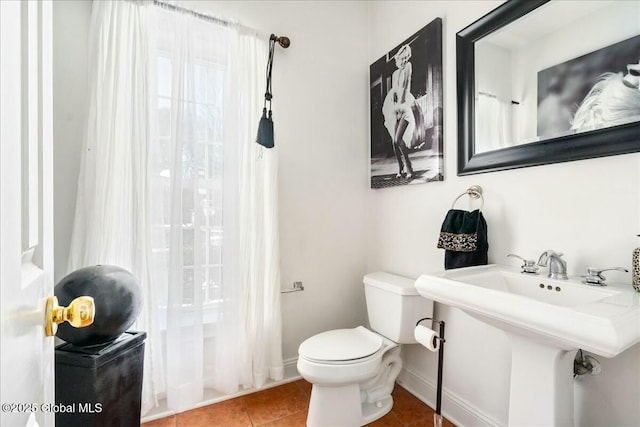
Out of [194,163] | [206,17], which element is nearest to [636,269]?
[194,163]

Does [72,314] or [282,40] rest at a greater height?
Answer: [282,40]

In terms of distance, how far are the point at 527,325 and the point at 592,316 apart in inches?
5.5

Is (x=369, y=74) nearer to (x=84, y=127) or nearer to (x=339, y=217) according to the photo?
(x=339, y=217)

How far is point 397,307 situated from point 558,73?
1266mm

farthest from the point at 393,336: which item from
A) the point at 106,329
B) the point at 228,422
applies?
the point at 106,329

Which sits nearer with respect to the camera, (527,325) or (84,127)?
(527,325)

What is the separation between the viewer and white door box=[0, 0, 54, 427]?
1.02 ft

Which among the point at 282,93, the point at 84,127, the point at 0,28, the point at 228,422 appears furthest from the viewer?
the point at 282,93

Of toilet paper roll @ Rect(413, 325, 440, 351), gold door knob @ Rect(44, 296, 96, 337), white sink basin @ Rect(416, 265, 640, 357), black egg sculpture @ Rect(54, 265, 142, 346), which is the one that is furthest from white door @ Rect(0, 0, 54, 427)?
toilet paper roll @ Rect(413, 325, 440, 351)

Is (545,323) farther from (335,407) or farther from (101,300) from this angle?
(101,300)

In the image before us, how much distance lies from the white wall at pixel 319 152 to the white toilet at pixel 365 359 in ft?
1.10

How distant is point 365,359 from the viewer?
58.2 inches

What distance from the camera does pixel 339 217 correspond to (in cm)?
213

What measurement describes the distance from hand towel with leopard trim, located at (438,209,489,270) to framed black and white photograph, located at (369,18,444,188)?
1.01 ft
